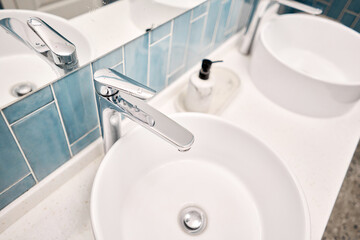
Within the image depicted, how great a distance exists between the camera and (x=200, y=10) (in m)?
0.73

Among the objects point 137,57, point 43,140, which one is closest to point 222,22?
point 137,57

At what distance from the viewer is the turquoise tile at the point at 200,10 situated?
71 centimetres

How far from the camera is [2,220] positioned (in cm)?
52

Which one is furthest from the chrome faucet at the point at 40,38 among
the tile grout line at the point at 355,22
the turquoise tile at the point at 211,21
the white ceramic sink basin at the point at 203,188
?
the tile grout line at the point at 355,22

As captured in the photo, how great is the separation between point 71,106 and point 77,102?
2 cm

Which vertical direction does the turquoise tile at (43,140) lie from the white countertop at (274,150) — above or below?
above

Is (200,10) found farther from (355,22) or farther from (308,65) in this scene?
(355,22)

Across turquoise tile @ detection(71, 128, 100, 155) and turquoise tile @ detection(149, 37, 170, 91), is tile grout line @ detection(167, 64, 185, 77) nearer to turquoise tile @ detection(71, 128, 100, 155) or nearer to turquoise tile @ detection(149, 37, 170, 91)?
turquoise tile @ detection(149, 37, 170, 91)

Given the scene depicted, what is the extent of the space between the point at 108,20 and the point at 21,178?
1.19ft

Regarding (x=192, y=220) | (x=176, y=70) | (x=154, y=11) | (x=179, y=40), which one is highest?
(x=154, y=11)

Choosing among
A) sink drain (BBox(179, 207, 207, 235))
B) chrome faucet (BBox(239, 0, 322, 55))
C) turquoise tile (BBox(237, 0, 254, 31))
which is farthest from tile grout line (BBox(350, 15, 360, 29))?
sink drain (BBox(179, 207, 207, 235))

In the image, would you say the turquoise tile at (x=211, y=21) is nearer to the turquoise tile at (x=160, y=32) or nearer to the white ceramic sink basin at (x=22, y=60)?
the turquoise tile at (x=160, y=32)

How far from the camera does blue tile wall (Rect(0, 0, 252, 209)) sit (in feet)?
1.53

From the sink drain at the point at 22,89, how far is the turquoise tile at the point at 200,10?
1.51ft
